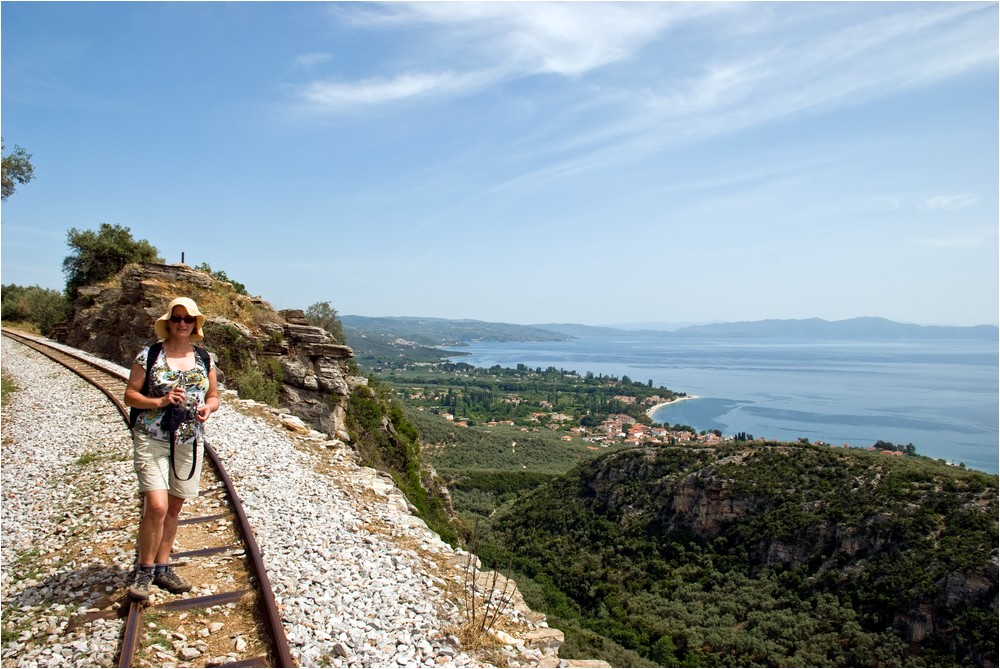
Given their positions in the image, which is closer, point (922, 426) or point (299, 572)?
point (299, 572)

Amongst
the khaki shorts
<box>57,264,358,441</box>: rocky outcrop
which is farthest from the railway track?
<box>57,264,358,441</box>: rocky outcrop

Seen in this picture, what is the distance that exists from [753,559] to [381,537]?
29.2m

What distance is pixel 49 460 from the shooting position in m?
8.30

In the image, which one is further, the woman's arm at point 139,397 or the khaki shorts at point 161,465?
the khaki shorts at point 161,465

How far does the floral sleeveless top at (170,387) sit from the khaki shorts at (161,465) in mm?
64

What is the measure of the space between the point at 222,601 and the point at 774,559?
30348 mm

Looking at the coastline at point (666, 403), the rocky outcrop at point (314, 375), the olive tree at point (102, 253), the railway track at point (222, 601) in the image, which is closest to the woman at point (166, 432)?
the railway track at point (222, 601)

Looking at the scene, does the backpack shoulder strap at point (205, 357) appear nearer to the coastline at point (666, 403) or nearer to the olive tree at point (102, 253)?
the olive tree at point (102, 253)

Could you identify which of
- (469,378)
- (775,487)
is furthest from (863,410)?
(775,487)

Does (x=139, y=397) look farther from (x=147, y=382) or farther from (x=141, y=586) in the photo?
(x=141, y=586)

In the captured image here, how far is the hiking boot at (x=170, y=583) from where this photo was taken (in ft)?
13.8

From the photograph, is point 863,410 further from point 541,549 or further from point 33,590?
point 33,590

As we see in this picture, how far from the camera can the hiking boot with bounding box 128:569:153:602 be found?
390 cm

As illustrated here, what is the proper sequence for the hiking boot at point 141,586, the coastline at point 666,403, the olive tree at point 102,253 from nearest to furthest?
the hiking boot at point 141,586 → the olive tree at point 102,253 → the coastline at point 666,403
